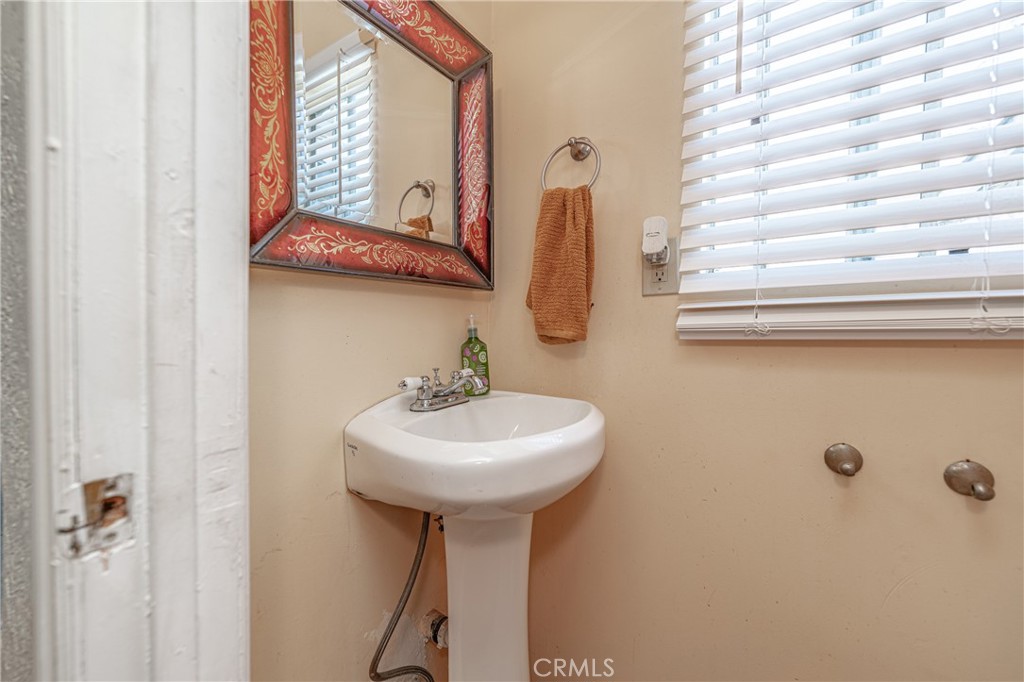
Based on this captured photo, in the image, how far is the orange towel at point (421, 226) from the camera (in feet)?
3.02

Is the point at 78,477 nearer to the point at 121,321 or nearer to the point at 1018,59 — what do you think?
the point at 121,321

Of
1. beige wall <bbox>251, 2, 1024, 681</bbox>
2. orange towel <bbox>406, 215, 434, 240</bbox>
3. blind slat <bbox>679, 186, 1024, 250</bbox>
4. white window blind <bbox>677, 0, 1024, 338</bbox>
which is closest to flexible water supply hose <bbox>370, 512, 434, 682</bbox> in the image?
beige wall <bbox>251, 2, 1024, 681</bbox>

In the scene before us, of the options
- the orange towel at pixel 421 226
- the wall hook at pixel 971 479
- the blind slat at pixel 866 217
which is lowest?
the wall hook at pixel 971 479

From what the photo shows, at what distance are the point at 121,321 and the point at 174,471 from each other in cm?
14

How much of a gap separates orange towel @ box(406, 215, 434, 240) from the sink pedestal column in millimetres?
663

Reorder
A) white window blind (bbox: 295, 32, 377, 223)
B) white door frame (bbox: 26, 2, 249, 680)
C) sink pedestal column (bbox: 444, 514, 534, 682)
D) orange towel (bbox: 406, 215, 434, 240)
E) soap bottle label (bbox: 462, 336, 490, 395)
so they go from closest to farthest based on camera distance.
Answer: 1. white door frame (bbox: 26, 2, 249, 680)
2. white window blind (bbox: 295, 32, 377, 223)
3. sink pedestal column (bbox: 444, 514, 534, 682)
4. orange towel (bbox: 406, 215, 434, 240)
5. soap bottle label (bbox: 462, 336, 490, 395)

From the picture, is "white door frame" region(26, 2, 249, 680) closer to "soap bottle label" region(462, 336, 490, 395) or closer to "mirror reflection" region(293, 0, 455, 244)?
"mirror reflection" region(293, 0, 455, 244)

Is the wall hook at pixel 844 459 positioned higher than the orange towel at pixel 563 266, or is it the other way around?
the orange towel at pixel 563 266

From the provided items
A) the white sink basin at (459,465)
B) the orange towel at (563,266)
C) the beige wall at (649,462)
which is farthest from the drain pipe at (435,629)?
the orange towel at (563,266)

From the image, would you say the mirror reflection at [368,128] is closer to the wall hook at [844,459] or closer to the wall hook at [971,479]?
the wall hook at [844,459]

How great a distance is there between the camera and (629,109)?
37.1 inches

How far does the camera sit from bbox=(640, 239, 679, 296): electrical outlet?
34.8 inches

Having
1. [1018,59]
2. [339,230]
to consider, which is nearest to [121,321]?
[339,230]

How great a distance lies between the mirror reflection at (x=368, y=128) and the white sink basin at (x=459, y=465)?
17.5 inches
